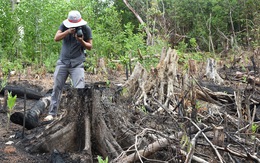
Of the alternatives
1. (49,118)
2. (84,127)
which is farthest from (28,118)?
(84,127)

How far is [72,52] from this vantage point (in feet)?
19.3

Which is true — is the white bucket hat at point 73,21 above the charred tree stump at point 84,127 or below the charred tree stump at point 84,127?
above

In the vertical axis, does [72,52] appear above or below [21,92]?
above

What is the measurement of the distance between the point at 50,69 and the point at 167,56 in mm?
5439

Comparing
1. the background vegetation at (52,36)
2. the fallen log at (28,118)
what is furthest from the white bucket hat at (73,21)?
the background vegetation at (52,36)

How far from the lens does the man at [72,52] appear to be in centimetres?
566

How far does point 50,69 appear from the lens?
39.2 feet

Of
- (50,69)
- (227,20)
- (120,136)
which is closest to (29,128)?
(120,136)

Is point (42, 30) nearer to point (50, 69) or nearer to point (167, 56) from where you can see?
point (50, 69)

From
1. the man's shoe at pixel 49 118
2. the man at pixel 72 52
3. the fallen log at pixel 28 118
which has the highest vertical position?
the man at pixel 72 52

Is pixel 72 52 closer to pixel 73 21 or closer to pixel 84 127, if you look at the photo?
pixel 73 21

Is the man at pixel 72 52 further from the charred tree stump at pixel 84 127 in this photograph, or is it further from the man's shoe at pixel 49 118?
the charred tree stump at pixel 84 127

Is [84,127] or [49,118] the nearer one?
[84,127]

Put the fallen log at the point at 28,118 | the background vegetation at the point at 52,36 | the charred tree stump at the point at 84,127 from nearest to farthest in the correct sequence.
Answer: the charred tree stump at the point at 84,127, the fallen log at the point at 28,118, the background vegetation at the point at 52,36
